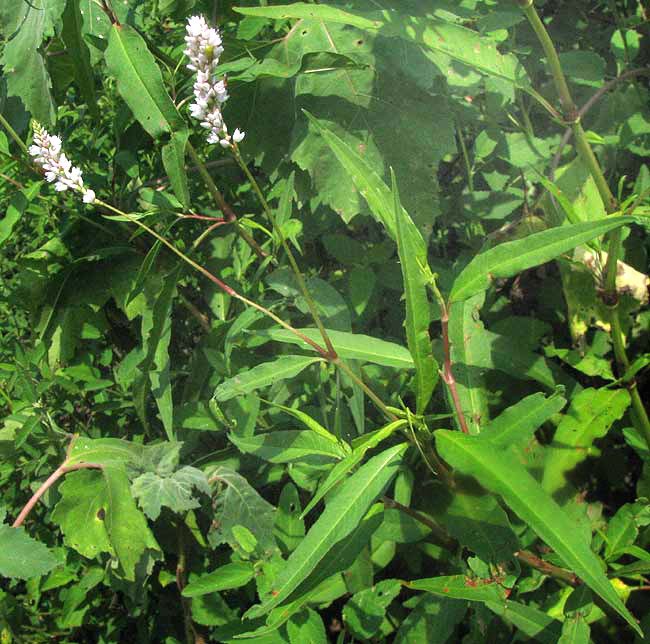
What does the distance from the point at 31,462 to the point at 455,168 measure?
1661 mm

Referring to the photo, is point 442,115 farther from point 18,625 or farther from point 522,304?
point 18,625

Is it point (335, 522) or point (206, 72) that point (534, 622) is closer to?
point (335, 522)

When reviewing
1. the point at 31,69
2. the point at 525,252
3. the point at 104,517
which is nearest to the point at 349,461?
the point at 525,252

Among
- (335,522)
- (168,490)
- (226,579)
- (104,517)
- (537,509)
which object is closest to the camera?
(537,509)

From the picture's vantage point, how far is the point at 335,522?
127cm

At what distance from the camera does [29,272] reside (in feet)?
6.84

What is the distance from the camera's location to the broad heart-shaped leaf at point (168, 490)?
1.74 metres

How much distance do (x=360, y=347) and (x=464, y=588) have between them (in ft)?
1.69

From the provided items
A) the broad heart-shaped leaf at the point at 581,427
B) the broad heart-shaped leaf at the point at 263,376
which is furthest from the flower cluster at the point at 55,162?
the broad heart-shaped leaf at the point at 581,427

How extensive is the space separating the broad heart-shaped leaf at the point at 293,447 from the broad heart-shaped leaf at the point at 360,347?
179 millimetres

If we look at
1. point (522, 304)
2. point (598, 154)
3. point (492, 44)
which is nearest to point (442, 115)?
point (492, 44)

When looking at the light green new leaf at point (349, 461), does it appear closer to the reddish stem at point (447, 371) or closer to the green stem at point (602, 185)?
the reddish stem at point (447, 371)

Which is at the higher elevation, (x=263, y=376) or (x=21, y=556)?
(x=263, y=376)

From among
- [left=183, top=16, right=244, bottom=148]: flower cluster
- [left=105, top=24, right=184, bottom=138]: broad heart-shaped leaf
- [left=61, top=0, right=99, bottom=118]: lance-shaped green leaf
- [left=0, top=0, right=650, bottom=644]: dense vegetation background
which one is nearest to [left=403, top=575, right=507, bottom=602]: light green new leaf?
[left=0, top=0, right=650, bottom=644]: dense vegetation background
